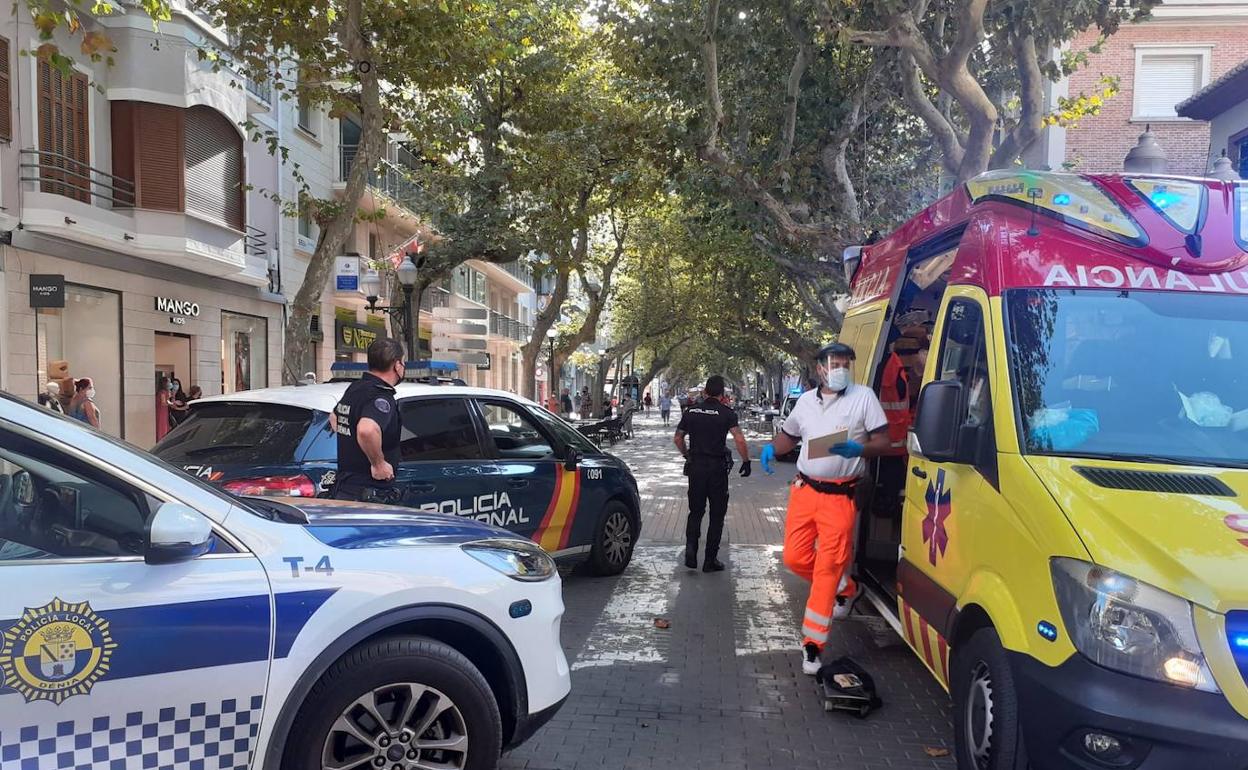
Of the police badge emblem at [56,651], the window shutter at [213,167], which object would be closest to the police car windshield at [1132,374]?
the police badge emblem at [56,651]

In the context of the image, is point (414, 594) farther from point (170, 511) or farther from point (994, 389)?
point (994, 389)

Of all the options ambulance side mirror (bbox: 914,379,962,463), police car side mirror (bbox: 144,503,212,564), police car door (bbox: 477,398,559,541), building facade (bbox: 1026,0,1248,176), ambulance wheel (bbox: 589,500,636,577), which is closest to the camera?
police car side mirror (bbox: 144,503,212,564)

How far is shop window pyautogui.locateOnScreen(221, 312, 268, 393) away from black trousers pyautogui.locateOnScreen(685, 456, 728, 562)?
12.9m

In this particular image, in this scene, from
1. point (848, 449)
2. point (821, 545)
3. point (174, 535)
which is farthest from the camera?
point (821, 545)

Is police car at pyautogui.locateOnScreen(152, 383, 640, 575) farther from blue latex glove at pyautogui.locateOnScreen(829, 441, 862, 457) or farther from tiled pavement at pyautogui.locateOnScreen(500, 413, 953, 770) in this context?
blue latex glove at pyautogui.locateOnScreen(829, 441, 862, 457)

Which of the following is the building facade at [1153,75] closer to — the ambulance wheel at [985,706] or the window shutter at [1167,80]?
the window shutter at [1167,80]

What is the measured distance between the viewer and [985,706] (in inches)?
129

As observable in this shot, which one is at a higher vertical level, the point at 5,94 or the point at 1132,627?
the point at 5,94

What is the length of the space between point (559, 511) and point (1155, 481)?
15.0ft

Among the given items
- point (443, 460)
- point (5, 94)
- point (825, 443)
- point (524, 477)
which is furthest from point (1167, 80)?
point (5, 94)

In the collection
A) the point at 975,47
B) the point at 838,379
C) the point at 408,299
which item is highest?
the point at 975,47

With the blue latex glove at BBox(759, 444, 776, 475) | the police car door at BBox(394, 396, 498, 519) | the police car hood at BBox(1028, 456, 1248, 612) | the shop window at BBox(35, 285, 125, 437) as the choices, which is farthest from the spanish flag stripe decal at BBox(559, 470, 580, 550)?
the shop window at BBox(35, 285, 125, 437)

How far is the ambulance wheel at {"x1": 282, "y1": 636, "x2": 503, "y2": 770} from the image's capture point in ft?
9.20

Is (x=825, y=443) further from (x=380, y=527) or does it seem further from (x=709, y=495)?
(x=709, y=495)
